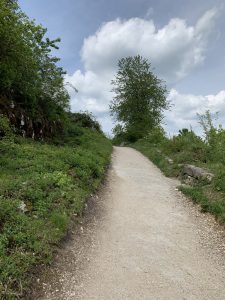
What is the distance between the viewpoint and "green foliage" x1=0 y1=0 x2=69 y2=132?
12445 millimetres

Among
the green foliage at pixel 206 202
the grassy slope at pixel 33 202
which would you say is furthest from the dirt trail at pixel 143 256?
the grassy slope at pixel 33 202

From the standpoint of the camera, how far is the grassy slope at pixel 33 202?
5.22 meters

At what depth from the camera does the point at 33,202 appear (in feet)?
24.9

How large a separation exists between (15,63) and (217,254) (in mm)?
11010

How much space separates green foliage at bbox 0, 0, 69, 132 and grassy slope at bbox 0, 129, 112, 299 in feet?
12.8

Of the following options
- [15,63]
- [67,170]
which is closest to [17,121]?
[15,63]

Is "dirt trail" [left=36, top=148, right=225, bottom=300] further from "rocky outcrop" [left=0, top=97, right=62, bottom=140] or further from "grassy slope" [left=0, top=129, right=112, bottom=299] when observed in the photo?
"rocky outcrop" [left=0, top=97, right=62, bottom=140]

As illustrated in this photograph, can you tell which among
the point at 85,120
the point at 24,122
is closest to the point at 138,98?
the point at 85,120

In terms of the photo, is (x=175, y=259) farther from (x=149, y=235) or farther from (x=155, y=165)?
(x=155, y=165)

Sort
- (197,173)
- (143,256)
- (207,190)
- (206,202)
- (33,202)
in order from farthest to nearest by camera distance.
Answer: (197,173), (207,190), (206,202), (33,202), (143,256)

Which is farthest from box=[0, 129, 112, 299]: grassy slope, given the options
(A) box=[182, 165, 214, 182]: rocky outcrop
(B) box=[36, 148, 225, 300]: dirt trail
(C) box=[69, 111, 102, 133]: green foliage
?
(C) box=[69, 111, 102, 133]: green foliage

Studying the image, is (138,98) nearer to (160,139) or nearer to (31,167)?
(160,139)

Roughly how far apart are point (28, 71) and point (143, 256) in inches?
477

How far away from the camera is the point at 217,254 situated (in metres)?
7.00
